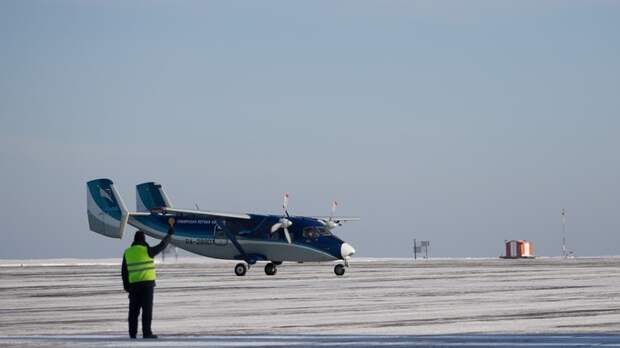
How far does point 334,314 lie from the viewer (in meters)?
29.9

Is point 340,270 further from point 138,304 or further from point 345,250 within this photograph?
point 138,304

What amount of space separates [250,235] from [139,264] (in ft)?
126

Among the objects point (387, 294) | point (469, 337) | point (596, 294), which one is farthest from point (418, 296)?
point (469, 337)

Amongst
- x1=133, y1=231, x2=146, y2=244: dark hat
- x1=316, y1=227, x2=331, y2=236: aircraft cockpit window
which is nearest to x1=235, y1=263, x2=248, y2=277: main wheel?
x1=316, y1=227, x2=331, y2=236: aircraft cockpit window

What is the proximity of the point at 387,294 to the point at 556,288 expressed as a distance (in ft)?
19.7

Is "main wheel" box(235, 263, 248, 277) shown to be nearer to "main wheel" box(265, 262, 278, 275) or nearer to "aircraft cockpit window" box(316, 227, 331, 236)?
"main wheel" box(265, 262, 278, 275)

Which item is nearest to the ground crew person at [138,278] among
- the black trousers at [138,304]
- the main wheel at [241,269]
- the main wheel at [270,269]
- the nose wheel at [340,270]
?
the black trousers at [138,304]

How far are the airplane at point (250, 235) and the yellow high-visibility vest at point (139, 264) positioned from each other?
34.0 m

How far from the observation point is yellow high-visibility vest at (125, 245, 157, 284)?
960 inches

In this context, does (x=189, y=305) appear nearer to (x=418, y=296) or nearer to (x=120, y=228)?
(x=418, y=296)

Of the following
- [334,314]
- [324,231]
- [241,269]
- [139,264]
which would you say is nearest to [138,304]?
[139,264]

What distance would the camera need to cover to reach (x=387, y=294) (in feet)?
130

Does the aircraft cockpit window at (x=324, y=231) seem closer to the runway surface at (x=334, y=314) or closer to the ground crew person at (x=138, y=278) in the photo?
the runway surface at (x=334, y=314)

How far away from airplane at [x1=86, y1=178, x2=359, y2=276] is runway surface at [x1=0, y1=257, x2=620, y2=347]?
11225 millimetres
